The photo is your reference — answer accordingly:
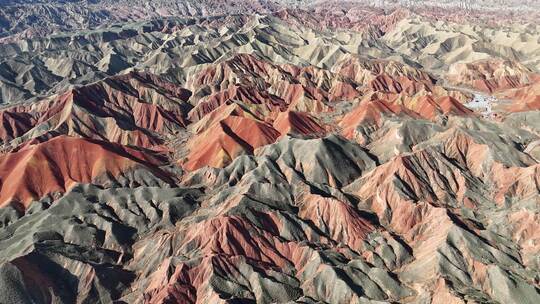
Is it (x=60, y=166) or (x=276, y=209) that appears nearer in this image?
(x=276, y=209)

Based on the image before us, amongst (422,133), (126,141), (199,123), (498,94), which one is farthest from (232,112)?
(498,94)

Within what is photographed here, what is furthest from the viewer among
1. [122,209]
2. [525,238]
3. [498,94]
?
[498,94]

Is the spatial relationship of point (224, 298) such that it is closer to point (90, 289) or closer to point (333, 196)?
point (90, 289)

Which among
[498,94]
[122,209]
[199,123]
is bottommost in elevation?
[498,94]

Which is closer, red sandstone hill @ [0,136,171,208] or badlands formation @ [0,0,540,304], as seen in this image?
badlands formation @ [0,0,540,304]

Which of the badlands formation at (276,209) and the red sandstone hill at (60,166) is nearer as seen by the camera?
the badlands formation at (276,209)

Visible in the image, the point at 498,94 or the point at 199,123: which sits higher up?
the point at 199,123

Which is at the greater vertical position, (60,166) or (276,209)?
(60,166)

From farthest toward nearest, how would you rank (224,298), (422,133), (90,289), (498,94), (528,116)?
(498,94) < (528,116) < (422,133) < (90,289) < (224,298)

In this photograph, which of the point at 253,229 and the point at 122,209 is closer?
the point at 253,229

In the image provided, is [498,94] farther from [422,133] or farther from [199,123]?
[199,123]
